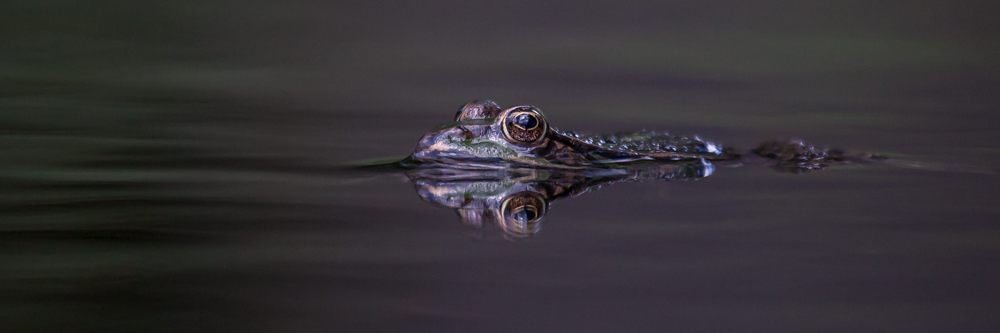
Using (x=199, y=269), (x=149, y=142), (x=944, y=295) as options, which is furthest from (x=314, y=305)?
(x=149, y=142)

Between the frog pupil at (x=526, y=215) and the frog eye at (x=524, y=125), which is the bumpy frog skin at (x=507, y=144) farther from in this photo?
the frog pupil at (x=526, y=215)

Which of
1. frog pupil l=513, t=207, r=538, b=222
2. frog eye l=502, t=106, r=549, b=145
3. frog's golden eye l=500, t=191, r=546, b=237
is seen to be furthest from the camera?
frog eye l=502, t=106, r=549, b=145

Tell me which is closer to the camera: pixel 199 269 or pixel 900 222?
pixel 199 269

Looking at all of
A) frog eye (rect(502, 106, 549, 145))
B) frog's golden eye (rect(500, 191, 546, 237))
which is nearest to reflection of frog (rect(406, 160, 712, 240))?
frog's golden eye (rect(500, 191, 546, 237))

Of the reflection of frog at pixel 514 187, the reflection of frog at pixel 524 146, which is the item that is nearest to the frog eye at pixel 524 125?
the reflection of frog at pixel 524 146

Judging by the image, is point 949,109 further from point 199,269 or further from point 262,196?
point 199,269

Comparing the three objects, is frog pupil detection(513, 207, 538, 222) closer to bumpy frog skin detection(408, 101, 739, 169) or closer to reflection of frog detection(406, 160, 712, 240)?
reflection of frog detection(406, 160, 712, 240)

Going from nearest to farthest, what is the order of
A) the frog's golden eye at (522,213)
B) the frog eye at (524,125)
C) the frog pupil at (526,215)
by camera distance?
the frog's golden eye at (522,213) → the frog pupil at (526,215) → the frog eye at (524,125)
